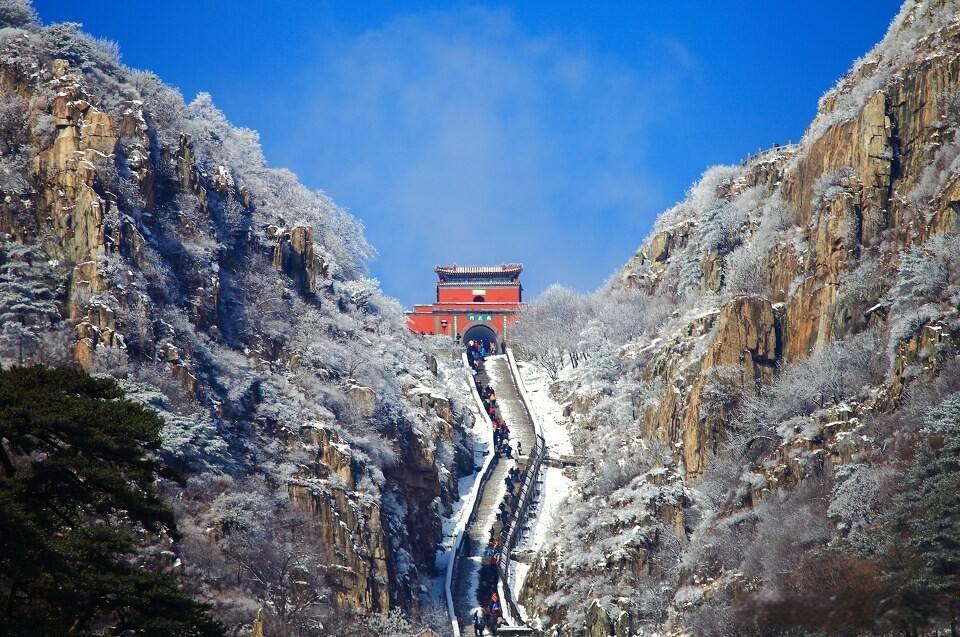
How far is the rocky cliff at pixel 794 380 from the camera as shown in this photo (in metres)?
47.8

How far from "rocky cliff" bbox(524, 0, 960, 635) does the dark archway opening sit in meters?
40.6

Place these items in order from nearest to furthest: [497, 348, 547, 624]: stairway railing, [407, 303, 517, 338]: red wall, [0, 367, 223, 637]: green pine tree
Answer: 1. [0, 367, 223, 637]: green pine tree
2. [497, 348, 547, 624]: stairway railing
3. [407, 303, 517, 338]: red wall

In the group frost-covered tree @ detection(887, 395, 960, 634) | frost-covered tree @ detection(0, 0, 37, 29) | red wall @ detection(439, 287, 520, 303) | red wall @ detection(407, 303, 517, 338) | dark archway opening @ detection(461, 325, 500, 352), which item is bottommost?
frost-covered tree @ detection(887, 395, 960, 634)

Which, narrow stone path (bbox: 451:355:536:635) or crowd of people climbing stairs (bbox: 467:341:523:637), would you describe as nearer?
crowd of people climbing stairs (bbox: 467:341:523:637)

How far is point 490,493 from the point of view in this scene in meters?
74.1

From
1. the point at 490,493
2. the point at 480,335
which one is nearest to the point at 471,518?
the point at 490,493

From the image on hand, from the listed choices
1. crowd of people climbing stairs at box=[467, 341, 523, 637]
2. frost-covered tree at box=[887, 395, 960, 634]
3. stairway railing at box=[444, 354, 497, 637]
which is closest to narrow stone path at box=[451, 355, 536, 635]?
stairway railing at box=[444, 354, 497, 637]

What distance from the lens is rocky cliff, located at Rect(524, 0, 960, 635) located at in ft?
157

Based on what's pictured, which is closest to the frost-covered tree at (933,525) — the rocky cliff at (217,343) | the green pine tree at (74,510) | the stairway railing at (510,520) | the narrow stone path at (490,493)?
the green pine tree at (74,510)

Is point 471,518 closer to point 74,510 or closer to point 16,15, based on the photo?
point 16,15

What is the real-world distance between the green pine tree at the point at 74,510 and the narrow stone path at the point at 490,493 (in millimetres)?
33676

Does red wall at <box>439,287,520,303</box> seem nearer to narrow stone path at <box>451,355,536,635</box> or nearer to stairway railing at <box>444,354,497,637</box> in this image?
narrow stone path at <box>451,355,536,635</box>

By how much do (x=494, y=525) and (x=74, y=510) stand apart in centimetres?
4537

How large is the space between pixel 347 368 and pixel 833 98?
33.2 m
